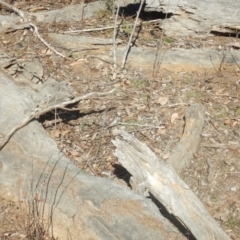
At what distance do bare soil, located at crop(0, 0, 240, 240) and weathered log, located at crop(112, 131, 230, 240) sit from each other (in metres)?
0.81

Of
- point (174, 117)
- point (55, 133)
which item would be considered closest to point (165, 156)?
point (174, 117)

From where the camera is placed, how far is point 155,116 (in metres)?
5.98

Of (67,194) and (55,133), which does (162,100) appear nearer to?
(55,133)

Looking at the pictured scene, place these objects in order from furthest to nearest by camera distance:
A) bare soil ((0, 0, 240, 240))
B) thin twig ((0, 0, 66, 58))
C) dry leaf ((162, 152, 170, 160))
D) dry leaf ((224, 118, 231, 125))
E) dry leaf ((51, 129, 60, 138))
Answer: thin twig ((0, 0, 66, 58)) < dry leaf ((224, 118, 231, 125)) < dry leaf ((51, 129, 60, 138)) < dry leaf ((162, 152, 170, 160)) < bare soil ((0, 0, 240, 240))

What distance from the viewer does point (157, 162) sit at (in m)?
4.27

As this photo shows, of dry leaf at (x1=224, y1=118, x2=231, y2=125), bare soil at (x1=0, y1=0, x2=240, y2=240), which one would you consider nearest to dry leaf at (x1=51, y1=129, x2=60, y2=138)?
bare soil at (x1=0, y1=0, x2=240, y2=240)

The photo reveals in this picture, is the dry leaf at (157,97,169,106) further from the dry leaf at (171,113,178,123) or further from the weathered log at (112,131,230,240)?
the weathered log at (112,131,230,240)

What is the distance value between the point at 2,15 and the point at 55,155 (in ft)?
12.2

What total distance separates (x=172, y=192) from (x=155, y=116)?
76.0 inches

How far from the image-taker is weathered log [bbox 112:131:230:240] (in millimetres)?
4070

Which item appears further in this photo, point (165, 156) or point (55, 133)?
point (55, 133)

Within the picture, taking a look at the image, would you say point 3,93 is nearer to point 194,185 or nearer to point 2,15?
point 194,185

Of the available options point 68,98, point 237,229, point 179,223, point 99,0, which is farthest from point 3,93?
point 99,0

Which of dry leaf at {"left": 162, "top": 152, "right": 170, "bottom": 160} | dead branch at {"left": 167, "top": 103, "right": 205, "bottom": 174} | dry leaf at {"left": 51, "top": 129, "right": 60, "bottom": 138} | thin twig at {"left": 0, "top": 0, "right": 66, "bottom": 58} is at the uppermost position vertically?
thin twig at {"left": 0, "top": 0, "right": 66, "bottom": 58}
